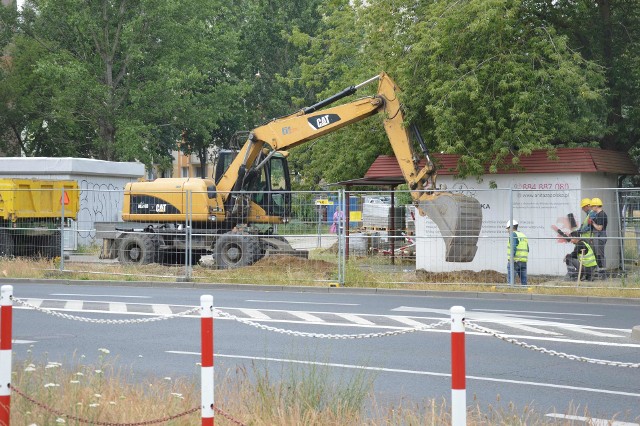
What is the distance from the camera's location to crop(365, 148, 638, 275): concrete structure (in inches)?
890

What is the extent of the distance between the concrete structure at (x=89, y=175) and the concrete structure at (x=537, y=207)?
10753 mm

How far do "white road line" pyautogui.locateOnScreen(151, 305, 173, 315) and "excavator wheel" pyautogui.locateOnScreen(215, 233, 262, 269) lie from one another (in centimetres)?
703

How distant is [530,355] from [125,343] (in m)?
5.19

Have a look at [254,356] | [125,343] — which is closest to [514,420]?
[254,356]

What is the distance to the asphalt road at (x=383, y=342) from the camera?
32.6ft

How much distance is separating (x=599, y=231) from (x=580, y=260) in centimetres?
85

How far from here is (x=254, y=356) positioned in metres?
12.1

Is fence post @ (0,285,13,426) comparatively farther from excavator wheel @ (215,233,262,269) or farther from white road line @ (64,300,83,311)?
excavator wheel @ (215,233,262,269)

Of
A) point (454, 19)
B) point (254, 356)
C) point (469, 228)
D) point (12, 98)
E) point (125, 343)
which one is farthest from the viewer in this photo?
point (12, 98)

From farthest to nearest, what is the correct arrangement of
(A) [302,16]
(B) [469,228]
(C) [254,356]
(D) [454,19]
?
1. (A) [302,16]
2. (D) [454,19]
3. (B) [469,228]
4. (C) [254,356]

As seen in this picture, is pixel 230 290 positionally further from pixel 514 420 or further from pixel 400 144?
pixel 514 420

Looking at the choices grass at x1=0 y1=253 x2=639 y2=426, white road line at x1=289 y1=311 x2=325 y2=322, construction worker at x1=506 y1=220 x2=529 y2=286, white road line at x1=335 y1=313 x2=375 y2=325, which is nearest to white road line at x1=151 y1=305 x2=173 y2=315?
white road line at x1=289 y1=311 x2=325 y2=322

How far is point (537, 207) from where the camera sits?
23.7 m

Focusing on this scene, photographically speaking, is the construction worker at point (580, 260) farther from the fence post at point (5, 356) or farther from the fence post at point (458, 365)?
the fence post at point (458, 365)
